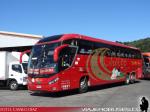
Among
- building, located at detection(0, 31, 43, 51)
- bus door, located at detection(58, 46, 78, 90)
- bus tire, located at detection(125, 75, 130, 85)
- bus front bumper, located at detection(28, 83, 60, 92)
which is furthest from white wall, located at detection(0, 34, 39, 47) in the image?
bus front bumper, located at detection(28, 83, 60, 92)

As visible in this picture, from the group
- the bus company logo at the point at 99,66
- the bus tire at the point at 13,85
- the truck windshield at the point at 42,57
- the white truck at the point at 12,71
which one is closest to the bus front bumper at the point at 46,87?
the truck windshield at the point at 42,57

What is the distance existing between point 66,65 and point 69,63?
11.9 inches

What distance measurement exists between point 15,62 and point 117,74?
7.90 metres

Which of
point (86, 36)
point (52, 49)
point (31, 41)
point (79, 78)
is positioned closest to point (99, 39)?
point (86, 36)

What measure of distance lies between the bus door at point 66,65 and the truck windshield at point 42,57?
20.6 inches

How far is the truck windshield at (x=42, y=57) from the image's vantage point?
17594 mm

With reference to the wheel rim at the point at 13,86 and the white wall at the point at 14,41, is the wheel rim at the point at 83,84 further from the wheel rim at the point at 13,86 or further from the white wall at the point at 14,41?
the white wall at the point at 14,41

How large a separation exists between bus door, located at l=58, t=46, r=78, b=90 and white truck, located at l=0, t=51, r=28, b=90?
16.8 feet

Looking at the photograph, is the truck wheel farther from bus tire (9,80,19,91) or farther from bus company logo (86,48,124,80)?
bus company logo (86,48,124,80)

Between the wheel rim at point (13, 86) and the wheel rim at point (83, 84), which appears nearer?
the wheel rim at point (83, 84)

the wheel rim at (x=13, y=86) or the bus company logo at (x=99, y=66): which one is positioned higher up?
the bus company logo at (x=99, y=66)

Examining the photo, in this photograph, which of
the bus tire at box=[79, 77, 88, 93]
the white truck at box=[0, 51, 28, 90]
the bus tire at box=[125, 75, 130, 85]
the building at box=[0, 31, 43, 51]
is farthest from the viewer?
the building at box=[0, 31, 43, 51]

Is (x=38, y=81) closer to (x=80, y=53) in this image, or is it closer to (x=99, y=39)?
(x=80, y=53)

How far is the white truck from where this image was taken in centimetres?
2261
